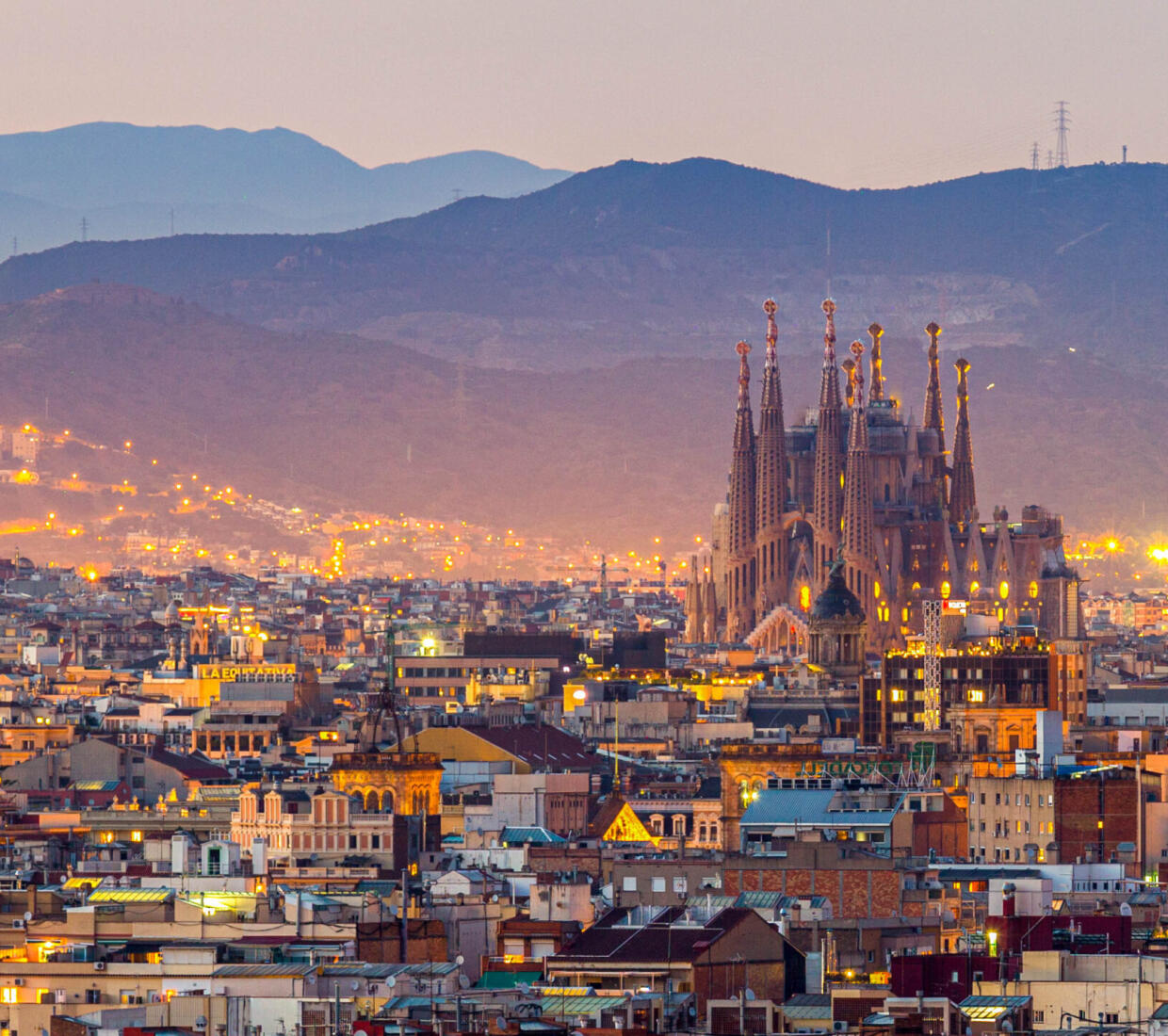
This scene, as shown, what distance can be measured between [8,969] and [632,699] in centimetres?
11053

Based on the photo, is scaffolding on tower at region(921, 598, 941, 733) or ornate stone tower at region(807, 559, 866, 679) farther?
ornate stone tower at region(807, 559, 866, 679)

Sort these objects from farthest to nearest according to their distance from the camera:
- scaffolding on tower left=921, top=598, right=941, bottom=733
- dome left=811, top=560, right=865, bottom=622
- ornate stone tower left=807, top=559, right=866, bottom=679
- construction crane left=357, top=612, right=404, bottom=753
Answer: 1. dome left=811, top=560, right=865, bottom=622
2. ornate stone tower left=807, top=559, right=866, bottom=679
3. scaffolding on tower left=921, top=598, right=941, bottom=733
4. construction crane left=357, top=612, right=404, bottom=753

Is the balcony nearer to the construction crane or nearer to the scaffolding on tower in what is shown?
the construction crane

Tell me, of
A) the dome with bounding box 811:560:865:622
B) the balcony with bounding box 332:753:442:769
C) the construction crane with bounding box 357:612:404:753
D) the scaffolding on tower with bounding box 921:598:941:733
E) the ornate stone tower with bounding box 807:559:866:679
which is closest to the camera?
the balcony with bounding box 332:753:442:769

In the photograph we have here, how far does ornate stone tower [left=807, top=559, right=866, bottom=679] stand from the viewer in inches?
7515

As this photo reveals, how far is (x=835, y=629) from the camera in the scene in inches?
7603

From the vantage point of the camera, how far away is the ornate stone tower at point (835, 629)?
190875 millimetres

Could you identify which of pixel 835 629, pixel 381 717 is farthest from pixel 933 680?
pixel 835 629

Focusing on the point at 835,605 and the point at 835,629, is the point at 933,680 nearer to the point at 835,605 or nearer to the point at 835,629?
the point at 835,629

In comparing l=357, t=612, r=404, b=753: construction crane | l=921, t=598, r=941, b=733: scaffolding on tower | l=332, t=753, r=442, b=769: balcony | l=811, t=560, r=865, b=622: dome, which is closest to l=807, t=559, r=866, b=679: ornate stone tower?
l=811, t=560, r=865, b=622: dome

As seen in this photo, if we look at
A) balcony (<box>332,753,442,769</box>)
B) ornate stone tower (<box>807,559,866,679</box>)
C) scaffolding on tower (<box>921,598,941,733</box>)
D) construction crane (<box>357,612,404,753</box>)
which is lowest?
balcony (<box>332,753,442,769</box>)

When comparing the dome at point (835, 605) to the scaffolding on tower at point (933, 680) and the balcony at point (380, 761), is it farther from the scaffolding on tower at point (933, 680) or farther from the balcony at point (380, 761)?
the balcony at point (380, 761)

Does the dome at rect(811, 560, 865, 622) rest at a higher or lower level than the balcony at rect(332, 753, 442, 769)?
higher

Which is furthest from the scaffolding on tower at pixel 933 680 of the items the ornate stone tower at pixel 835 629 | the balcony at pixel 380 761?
the ornate stone tower at pixel 835 629
